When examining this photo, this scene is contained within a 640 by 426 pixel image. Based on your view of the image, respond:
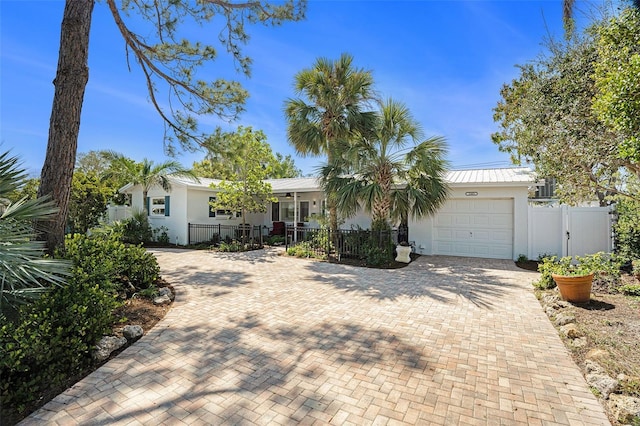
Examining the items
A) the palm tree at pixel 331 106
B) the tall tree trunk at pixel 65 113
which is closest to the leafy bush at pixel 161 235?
the palm tree at pixel 331 106

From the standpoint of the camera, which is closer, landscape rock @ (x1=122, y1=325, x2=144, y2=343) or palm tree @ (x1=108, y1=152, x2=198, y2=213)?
landscape rock @ (x1=122, y1=325, x2=144, y2=343)

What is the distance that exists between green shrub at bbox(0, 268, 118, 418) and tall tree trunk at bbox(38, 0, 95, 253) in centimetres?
175

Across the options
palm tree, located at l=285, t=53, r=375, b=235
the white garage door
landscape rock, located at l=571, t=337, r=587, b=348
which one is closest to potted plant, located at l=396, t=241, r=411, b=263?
the white garage door

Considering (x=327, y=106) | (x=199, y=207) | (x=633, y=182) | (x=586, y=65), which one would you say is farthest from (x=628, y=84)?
(x=199, y=207)

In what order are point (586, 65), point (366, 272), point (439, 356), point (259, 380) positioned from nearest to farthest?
point (259, 380)
point (439, 356)
point (586, 65)
point (366, 272)

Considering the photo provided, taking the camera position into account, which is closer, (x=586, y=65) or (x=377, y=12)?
(x=586, y=65)

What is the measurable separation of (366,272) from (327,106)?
610 cm

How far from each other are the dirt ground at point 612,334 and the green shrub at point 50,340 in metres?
5.07

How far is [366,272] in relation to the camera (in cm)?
851

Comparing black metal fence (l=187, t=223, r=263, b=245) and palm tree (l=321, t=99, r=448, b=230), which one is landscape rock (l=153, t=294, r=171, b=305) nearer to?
palm tree (l=321, t=99, r=448, b=230)

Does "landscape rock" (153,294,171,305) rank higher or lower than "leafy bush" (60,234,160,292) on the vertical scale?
lower

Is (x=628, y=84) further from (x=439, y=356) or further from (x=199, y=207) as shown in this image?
(x=199, y=207)

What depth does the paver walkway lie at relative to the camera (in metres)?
2.60

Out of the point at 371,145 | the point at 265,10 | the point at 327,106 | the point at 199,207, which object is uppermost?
the point at 265,10
